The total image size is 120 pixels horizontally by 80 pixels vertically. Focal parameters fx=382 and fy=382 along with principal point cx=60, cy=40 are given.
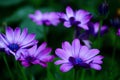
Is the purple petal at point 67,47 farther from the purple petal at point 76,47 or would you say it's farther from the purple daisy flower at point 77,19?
the purple daisy flower at point 77,19

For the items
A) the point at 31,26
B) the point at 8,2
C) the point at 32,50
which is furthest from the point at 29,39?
the point at 8,2

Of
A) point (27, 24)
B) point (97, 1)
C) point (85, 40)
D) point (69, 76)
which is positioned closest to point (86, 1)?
point (97, 1)

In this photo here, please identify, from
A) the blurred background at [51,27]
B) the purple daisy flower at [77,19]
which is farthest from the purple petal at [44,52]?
the blurred background at [51,27]

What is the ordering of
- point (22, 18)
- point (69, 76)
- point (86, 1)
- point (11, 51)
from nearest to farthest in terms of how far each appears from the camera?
point (11, 51) → point (69, 76) → point (22, 18) → point (86, 1)

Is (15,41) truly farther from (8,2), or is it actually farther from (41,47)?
(8,2)

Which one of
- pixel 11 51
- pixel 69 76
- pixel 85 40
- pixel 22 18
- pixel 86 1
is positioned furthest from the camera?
pixel 86 1

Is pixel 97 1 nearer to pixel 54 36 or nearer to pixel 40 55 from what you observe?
pixel 54 36

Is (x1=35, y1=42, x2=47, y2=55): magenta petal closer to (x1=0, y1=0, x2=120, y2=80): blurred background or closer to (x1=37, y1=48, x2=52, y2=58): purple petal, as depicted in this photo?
(x1=37, y1=48, x2=52, y2=58): purple petal
